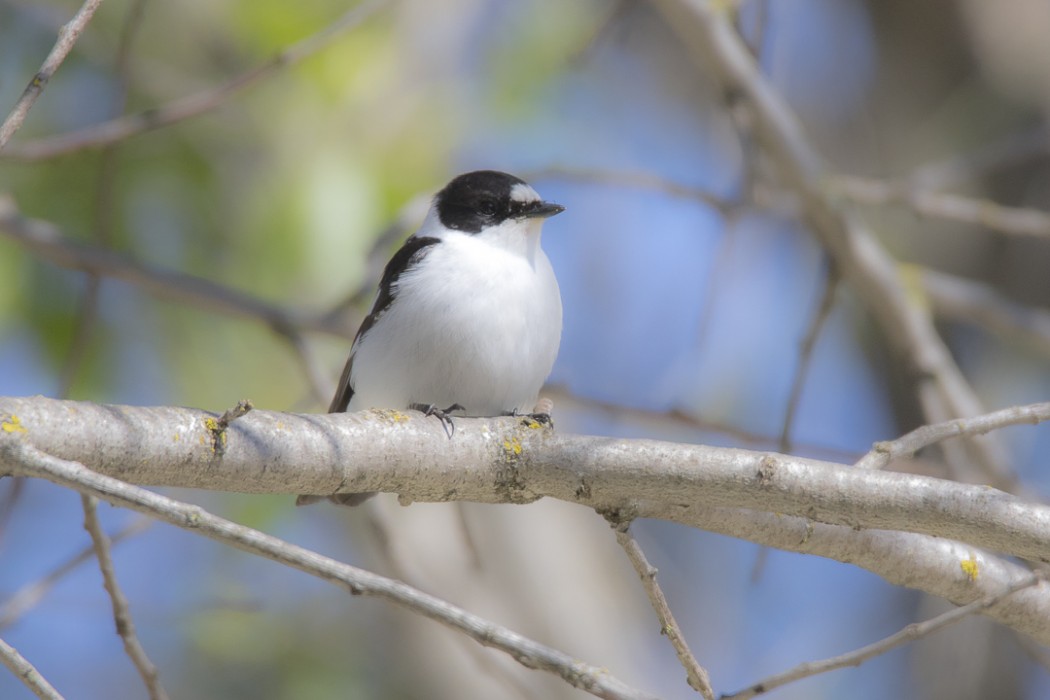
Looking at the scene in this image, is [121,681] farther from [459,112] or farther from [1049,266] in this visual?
[1049,266]

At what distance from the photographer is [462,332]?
3.90m

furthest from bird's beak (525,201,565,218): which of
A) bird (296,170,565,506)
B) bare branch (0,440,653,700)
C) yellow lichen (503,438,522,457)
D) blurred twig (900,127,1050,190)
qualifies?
bare branch (0,440,653,700)

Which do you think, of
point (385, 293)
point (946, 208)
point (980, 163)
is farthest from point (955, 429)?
point (980, 163)

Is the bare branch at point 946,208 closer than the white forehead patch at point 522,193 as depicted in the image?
Yes

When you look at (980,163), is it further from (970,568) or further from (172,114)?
(172,114)

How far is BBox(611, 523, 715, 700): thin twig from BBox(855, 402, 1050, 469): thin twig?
0.56 meters

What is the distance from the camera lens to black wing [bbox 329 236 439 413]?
4.21m

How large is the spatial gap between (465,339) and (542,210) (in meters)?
0.78

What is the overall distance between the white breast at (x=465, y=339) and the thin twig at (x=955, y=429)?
65.3 inches

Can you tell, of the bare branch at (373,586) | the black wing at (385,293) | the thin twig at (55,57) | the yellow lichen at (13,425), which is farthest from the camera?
the black wing at (385,293)

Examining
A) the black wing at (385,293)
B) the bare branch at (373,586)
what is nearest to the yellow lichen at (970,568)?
the bare branch at (373,586)

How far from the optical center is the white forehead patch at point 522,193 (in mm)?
4500

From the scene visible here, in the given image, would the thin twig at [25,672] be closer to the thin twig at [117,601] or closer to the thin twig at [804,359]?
the thin twig at [117,601]

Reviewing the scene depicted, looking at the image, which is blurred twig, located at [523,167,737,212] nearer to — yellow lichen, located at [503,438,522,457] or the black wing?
the black wing
